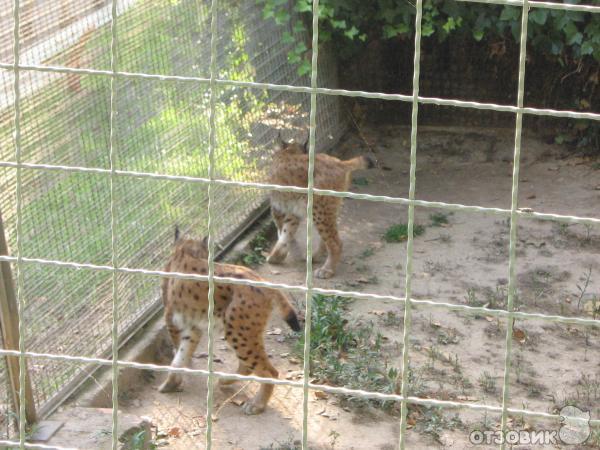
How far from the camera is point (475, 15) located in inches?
399

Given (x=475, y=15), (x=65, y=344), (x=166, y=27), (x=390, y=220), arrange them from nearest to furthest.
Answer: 1. (x=65, y=344)
2. (x=166, y=27)
3. (x=390, y=220)
4. (x=475, y=15)

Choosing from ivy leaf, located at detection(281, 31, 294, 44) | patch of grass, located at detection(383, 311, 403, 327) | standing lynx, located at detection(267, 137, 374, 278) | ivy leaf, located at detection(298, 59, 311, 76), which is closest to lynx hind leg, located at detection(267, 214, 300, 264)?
standing lynx, located at detection(267, 137, 374, 278)

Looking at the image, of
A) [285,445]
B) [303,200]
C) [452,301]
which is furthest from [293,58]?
[285,445]

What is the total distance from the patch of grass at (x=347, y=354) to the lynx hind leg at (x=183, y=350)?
714 millimetres

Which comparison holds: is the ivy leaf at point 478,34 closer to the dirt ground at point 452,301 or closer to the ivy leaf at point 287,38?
the dirt ground at point 452,301

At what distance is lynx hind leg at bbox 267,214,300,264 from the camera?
853 centimetres

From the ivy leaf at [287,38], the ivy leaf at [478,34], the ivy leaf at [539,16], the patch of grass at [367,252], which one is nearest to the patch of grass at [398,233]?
the patch of grass at [367,252]

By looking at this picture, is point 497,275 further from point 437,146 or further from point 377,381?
point 437,146

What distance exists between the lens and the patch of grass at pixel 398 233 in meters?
8.86

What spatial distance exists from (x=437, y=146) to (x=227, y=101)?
332cm

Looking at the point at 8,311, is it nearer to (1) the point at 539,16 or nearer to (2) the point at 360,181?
(2) the point at 360,181

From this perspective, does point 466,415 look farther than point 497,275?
No

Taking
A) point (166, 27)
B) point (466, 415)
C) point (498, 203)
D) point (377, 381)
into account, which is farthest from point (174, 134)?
point (498, 203)

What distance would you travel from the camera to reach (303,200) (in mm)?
8508
